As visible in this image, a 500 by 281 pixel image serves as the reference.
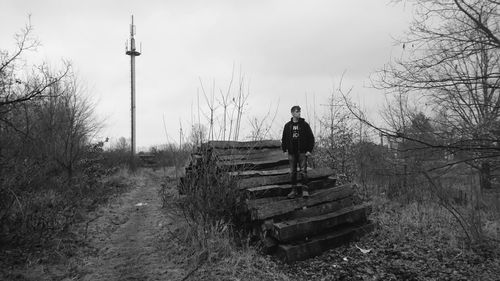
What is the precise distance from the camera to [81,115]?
1539 centimetres

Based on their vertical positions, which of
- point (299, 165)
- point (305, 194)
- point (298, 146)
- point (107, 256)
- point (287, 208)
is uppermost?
point (298, 146)

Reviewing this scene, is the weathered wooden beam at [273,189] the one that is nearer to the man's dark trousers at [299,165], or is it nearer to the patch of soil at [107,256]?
the man's dark trousers at [299,165]

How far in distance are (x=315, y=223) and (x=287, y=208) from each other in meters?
0.62

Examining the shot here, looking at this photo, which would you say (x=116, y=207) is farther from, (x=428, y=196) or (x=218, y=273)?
(x=428, y=196)

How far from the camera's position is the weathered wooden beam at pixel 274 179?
7115 millimetres

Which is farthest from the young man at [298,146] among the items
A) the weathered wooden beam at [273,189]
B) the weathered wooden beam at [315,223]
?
the weathered wooden beam at [315,223]

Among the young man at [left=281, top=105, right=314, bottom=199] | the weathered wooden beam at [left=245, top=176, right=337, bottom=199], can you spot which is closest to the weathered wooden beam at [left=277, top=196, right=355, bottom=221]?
the young man at [left=281, top=105, right=314, bottom=199]

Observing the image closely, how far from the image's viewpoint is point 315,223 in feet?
22.1

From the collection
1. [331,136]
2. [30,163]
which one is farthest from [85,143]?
[331,136]

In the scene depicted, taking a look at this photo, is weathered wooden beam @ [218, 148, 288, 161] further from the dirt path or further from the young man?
the dirt path

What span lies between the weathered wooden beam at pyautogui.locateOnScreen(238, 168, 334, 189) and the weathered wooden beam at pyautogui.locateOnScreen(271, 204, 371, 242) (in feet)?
3.37

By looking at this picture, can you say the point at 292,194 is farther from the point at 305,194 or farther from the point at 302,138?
the point at 302,138

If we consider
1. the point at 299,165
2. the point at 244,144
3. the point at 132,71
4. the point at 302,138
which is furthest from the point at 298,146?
the point at 132,71

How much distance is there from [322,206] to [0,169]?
20.5 ft
